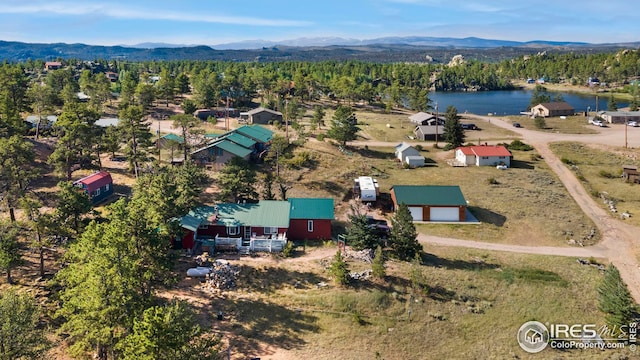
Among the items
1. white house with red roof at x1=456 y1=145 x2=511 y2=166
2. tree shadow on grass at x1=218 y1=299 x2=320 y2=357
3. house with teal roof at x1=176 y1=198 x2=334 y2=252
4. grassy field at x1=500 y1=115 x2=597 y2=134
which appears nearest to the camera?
tree shadow on grass at x1=218 y1=299 x2=320 y2=357

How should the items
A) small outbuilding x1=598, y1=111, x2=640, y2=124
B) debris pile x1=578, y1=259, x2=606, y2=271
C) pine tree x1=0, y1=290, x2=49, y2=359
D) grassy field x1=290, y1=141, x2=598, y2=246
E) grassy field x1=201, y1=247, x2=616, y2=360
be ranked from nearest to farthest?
1. pine tree x1=0, y1=290, x2=49, y2=359
2. grassy field x1=201, y1=247, x2=616, y2=360
3. debris pile x1=578, y1=259, x2=606, y2=271
4. grassy field x1=290, y1=141, x2=598, y2=246
5. small outbuilding x1=598, y1=111, x2=640, y2=124

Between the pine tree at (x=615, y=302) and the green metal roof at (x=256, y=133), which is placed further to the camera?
the green metal roof at (x=256, y=133)

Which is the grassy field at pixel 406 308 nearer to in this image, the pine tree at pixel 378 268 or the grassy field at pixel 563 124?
the pine tree at pixel 378 268

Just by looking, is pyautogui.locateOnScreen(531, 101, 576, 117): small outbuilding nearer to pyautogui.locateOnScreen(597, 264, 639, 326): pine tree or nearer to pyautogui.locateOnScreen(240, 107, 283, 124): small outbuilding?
pyautogui.locateOnScreen(240, 107, 283, 124): small outbuilding

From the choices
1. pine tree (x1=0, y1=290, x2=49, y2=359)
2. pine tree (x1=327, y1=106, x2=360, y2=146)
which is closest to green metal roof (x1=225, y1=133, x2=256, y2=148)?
pine tree (x1=327, y1=106, x2=360, y2=146)

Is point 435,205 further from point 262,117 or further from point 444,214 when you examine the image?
point 262,117

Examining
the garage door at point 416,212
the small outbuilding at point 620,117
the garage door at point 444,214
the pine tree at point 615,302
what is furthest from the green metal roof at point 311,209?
the small outbuilding at point 620,117

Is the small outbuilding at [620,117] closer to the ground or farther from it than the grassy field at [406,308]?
farther from it

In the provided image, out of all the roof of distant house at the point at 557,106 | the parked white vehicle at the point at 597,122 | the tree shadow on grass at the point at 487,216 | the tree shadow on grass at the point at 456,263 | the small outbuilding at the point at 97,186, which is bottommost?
the tree shadow on grass at the point at 456,263
